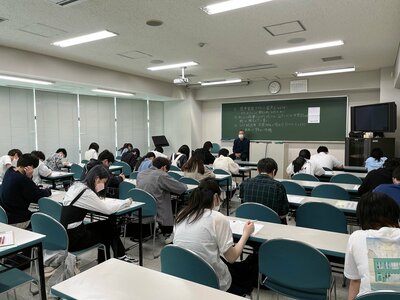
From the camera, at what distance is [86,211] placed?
110 inches

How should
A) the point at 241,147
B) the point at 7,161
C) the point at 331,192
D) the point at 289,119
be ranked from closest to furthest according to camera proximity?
1. the point at 331,192
2. the point at 7,161
3. the point at 289,119
4. the point at 241,147

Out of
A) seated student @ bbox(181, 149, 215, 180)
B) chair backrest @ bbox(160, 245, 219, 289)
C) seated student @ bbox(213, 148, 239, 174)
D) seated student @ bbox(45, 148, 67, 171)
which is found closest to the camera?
chair backrest @ bbox(160, 245, 219, 289)

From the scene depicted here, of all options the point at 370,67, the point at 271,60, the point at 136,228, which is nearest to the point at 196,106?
the point at 271,60

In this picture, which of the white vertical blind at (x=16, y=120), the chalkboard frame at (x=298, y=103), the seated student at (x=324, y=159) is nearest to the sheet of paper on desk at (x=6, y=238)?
the seated student at (x=324, y=159)

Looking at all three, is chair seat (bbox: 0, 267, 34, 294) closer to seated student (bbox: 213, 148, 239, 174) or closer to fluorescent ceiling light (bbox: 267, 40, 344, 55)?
seated student (bbox: 213, 148, 239, 174)

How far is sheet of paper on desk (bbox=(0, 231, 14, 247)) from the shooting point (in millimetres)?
2086

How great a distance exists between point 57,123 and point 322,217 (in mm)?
7651

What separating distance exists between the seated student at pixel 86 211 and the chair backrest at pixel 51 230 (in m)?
0.17

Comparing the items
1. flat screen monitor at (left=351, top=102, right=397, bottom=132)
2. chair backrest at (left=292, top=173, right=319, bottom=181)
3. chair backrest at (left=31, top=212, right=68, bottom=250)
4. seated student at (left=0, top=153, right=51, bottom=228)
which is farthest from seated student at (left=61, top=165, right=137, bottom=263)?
flat screen monitor at (left=351, top=102, right=397, bottom=132)

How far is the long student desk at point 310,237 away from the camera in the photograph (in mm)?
2004

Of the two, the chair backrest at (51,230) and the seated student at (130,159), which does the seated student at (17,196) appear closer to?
the chair backrest at (51,230)

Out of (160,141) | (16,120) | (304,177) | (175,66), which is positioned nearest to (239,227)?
(304,177)

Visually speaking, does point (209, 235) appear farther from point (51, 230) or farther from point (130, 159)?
point (130, 159)

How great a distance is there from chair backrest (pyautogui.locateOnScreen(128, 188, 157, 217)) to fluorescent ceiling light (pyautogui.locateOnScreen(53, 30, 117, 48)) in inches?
98.3
